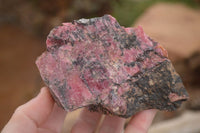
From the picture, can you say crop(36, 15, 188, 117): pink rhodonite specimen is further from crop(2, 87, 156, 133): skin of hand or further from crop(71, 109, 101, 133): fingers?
crop(71, 109, 101, 133): fingers

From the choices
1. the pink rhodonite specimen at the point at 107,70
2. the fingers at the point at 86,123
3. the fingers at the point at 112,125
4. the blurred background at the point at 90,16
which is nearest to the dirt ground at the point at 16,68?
the blurred background at the point at 90,16

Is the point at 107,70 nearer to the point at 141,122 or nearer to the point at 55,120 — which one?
the point at 141,122

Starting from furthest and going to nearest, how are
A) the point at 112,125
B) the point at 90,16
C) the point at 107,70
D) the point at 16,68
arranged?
the point at 90,16 < the point at 16,68 < the point at 112,125 < the point at 107,70

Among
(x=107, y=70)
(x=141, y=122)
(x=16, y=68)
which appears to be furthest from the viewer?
(x=16, y=68)

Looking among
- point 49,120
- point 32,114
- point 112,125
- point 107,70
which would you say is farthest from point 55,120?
point 107,70

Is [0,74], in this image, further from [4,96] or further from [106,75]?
[106,75]

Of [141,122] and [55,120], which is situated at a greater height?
[141,122]

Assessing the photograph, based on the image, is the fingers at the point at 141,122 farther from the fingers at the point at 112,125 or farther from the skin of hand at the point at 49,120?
the fingers at the point at 112,125
